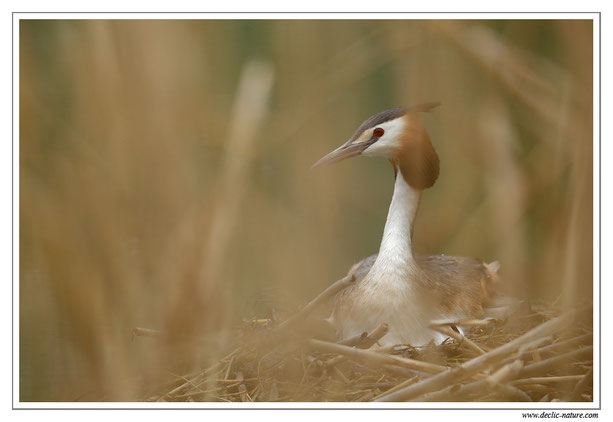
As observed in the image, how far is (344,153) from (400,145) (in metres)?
A: 0.57

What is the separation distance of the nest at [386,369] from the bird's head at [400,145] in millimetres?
541

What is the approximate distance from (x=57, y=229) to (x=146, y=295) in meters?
0.28

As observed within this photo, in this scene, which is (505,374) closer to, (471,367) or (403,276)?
(471,367)

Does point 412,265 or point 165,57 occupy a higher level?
point 165,57

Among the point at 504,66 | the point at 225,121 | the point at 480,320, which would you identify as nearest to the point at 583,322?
the point at 480,320

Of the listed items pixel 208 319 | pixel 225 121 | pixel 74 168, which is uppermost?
pixel 225 121

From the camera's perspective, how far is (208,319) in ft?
4.78

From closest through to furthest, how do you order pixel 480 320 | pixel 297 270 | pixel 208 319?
pixel 208 319
pixel 297 270
pixel 480 320

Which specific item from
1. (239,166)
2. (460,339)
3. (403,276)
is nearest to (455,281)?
(403,276)

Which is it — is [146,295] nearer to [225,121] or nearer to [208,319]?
[208,319]

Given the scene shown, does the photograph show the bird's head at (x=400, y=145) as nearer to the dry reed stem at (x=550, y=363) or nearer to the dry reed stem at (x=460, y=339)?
the dry reed stem at (x=460, y=339)

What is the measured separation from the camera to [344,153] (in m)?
2.21

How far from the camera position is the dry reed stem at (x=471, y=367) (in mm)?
2178

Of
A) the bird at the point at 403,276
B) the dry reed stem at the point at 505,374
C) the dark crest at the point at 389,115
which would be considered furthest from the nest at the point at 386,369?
the dark crest at the point at 389,115
